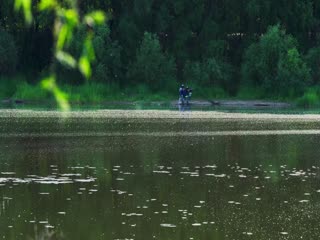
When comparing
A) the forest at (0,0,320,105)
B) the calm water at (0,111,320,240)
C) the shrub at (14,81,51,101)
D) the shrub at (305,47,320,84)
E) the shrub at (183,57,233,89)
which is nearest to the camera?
the calm water at (0,111,320,240)

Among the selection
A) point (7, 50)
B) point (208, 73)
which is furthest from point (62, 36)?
point (208, 73)

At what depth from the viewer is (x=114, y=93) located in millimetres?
65500

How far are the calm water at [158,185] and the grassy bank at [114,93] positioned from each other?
90.6 feet

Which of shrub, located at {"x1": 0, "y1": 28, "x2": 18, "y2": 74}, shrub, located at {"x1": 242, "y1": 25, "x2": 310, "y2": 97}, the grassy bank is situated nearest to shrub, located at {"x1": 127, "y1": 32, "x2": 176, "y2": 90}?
the grassy bank

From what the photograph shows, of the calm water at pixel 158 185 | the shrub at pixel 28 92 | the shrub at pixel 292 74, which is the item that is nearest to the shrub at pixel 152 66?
the shrub at pixel 28 92

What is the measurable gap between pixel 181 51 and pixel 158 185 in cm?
4886

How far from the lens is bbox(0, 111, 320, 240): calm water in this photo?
13836 millimetres

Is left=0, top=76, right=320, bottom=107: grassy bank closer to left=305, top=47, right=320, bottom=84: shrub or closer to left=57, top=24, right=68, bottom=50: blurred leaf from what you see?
left=305, top=47, right=320, bottom=84: shrub

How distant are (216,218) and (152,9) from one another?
54.0 metres

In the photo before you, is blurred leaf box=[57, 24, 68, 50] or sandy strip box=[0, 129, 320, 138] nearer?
blurred leaf box=[57, 24, 68, 50]

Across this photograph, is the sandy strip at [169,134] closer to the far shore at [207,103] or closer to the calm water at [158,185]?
the calm water at [158,185]

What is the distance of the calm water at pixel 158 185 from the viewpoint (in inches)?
545

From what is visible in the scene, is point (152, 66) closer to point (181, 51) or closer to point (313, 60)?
point (181, 51)

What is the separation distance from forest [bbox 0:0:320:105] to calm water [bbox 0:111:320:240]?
1118 inches
